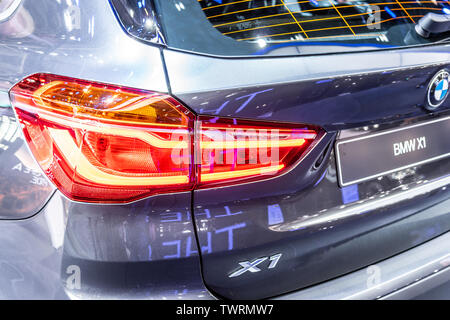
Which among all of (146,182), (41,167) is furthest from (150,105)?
(41,167)

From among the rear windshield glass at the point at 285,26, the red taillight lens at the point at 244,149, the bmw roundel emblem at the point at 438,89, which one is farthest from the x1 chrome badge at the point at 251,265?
the bmw roundel emblem at the point at 438,89

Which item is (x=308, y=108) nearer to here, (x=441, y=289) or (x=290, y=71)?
(x=290, y=71)

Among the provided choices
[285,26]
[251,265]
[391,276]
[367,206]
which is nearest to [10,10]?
[285,26]

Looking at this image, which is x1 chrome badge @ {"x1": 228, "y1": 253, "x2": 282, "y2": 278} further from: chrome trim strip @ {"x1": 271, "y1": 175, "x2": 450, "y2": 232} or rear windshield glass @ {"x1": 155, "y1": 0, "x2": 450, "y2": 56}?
rear windshield glass @ {"x1": 155, "y1": 0, "x2": 450, "y2": 56}

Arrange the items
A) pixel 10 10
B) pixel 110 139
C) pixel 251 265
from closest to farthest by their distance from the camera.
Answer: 1. pixel 110 139
2. pixel 251 265
3. pixel 10 10

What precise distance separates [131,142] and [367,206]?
719 mm

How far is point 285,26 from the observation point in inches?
54.4

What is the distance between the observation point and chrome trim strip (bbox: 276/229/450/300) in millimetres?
1362

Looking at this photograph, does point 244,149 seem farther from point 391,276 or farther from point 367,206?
point 391,276

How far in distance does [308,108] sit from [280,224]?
1.04 ft

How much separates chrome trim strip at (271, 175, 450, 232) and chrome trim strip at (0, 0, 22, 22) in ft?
3.18

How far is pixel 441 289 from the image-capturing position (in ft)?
5.08

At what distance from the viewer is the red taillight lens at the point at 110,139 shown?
115 cm
